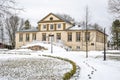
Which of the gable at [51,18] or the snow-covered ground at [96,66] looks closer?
the snow-covered ground at [96,66]

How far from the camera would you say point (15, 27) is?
8150 centimetres

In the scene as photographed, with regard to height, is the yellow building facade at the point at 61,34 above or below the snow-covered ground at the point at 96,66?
above

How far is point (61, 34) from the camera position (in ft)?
211

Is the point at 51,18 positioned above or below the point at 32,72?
above

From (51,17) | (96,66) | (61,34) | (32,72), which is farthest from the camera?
(51,17)

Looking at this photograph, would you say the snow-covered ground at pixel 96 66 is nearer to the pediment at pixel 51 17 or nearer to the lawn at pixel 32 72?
the lawn at pixel 32 72

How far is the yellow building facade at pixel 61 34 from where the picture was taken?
60.3 meters

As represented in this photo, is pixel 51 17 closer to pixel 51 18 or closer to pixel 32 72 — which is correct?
pixel 51 18

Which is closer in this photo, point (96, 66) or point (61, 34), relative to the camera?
point (96, 66)

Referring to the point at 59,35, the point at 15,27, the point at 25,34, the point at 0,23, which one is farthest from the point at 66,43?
the point at 0,23

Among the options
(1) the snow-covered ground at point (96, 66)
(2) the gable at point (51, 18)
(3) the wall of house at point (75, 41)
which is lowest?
(1) the snow-covered ground at point (96, 66)

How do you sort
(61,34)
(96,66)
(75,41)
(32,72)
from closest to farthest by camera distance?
(32,72)
(96,66)
(75,41)
(61,34)

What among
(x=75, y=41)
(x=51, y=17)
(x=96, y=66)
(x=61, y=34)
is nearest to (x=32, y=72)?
(x=96, y=66)

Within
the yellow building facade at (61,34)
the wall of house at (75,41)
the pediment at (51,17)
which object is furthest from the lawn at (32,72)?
the pediment at (51,17)
